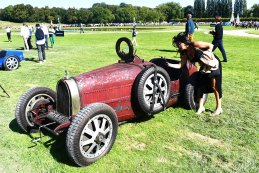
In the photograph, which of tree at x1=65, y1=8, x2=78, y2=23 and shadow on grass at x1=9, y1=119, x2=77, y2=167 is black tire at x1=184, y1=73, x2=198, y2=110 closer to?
shadow on grass at x1=9, y1=119, x2=77, y2=167

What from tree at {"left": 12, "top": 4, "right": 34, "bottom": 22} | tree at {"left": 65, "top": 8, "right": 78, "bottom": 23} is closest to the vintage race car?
tree at {"left": 65, "top": 8, "right": 78, "bottom": 23}

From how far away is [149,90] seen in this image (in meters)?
5.57

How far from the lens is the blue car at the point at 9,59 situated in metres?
12.3

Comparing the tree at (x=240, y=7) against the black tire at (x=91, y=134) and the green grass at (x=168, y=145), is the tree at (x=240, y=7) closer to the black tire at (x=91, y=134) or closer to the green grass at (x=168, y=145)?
the green grass at (x=168, y=145)

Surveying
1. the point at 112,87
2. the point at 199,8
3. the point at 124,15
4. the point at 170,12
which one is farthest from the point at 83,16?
the point at 112,87

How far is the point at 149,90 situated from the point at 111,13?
15220cm

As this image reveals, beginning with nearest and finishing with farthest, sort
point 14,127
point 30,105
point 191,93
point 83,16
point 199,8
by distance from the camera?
1. point 30,105
2. point 14,127
3. point 191,93
4. point 83,16
5. point 199,8

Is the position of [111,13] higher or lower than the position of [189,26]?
higher

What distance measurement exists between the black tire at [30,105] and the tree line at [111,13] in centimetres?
11917

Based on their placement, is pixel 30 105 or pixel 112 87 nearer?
pixel 112 87

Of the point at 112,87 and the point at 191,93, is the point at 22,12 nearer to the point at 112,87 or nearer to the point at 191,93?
the point at 191,93

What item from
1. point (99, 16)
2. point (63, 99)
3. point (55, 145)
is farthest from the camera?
point (99, 16)

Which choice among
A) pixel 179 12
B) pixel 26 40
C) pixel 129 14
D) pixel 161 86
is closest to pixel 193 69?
Answer: pixel 161 86

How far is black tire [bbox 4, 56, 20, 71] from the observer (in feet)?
40.6
